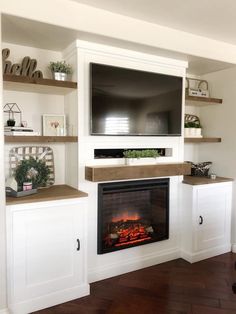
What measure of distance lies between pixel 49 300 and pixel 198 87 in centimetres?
299

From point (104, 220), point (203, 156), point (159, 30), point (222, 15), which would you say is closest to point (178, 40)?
point (159, 30)

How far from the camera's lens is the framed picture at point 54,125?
8.58 feet

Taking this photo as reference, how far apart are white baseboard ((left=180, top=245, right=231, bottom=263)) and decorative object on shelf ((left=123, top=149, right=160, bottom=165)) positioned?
3.79 ft

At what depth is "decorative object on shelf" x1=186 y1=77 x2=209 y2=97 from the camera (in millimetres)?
3276

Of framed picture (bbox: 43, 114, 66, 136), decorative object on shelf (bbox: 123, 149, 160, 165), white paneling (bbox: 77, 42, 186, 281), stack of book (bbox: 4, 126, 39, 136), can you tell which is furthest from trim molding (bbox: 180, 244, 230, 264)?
stack of book (bbox: 4, 126, 39, 136)

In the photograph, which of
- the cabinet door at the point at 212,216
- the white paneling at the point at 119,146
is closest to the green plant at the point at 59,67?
the white paneling at the point at 119,146

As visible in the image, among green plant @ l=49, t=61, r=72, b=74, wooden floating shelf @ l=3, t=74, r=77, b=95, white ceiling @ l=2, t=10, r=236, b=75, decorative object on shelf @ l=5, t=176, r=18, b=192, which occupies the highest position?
white ceiling @ l=2, t=10, r=236, b=75

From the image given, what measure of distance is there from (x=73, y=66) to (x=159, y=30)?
89 centimetres

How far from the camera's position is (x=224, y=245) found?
3277 millimetres

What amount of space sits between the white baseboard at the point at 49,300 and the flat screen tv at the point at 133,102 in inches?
54.8

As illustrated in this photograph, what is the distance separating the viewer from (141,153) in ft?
8.90

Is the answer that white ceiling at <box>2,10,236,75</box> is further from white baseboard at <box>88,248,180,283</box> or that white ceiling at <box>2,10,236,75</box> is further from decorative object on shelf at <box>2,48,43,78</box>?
white baseboard at <box>88,248,180,283</box>

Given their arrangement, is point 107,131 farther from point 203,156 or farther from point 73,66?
point 203,156

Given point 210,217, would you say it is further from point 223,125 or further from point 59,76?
point 59,76
